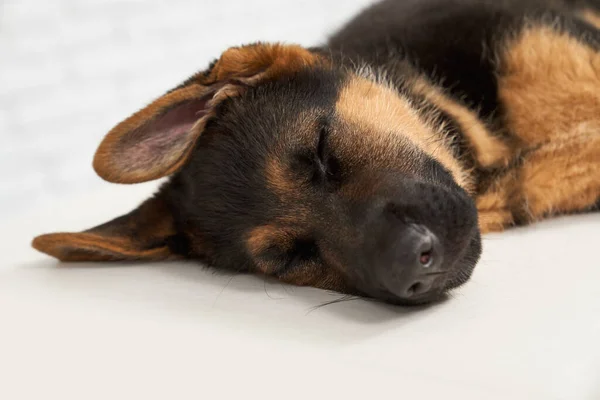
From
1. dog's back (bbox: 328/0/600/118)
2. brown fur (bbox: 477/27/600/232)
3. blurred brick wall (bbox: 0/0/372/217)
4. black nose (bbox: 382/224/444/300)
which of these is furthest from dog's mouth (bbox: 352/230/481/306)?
blurred brick wall (bbox: 0/0/372/217)

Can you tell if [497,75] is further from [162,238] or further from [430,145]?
[162,238]

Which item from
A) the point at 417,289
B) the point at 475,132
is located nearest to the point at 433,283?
the point at 417,289

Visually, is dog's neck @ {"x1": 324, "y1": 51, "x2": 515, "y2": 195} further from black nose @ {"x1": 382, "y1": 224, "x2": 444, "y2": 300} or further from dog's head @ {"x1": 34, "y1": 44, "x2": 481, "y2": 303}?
black nose @ {"x1": 382, "y1": 224, "x2": 444, "y2": 300}

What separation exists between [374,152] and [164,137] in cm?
73

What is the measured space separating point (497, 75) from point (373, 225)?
1.14 meters

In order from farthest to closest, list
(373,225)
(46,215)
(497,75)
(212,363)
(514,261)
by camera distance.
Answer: (46,215)
(497,75)
(514,261)
(373,225)
(212,363)

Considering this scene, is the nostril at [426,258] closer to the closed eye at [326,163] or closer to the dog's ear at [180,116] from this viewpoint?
the closed eye at [326,163]

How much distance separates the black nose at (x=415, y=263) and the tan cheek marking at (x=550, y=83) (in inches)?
43.7

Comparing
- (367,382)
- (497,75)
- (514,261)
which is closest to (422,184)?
(514,261)

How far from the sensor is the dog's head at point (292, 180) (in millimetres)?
2002

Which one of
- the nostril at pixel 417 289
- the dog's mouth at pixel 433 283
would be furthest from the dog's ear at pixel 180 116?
the nostril at pixel 417 289

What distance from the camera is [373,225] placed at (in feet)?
6.57

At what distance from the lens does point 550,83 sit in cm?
274

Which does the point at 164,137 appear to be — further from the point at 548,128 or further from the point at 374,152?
the point at 548,128
